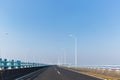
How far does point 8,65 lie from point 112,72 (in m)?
15.0

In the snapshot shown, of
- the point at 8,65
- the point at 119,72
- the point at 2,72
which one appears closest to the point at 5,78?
the point at 2,72

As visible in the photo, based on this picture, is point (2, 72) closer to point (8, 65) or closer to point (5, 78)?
point (5, 78)

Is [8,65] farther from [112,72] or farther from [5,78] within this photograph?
[112,72]

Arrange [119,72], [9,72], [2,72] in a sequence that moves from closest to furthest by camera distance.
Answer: [2,72], [9,72], [119,72]

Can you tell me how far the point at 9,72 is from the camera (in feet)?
75.8

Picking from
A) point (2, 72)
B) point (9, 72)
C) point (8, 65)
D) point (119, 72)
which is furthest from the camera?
point (119, 72)

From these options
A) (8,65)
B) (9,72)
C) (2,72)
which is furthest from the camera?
(8,65)

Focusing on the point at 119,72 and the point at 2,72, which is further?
the point at 119,72

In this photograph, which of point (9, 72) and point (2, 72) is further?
point (9, 72)

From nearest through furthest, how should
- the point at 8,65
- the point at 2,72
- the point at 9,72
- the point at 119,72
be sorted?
the point at 2,72 < the point at 9,72 < the point at 8,65 < the point at 119,72

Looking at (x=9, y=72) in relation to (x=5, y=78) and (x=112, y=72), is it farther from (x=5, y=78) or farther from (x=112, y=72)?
(x=112, y=72)

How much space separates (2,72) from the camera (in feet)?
66.6

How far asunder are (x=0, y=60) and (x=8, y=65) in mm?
3828

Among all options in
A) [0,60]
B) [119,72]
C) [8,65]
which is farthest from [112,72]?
[0,60]
